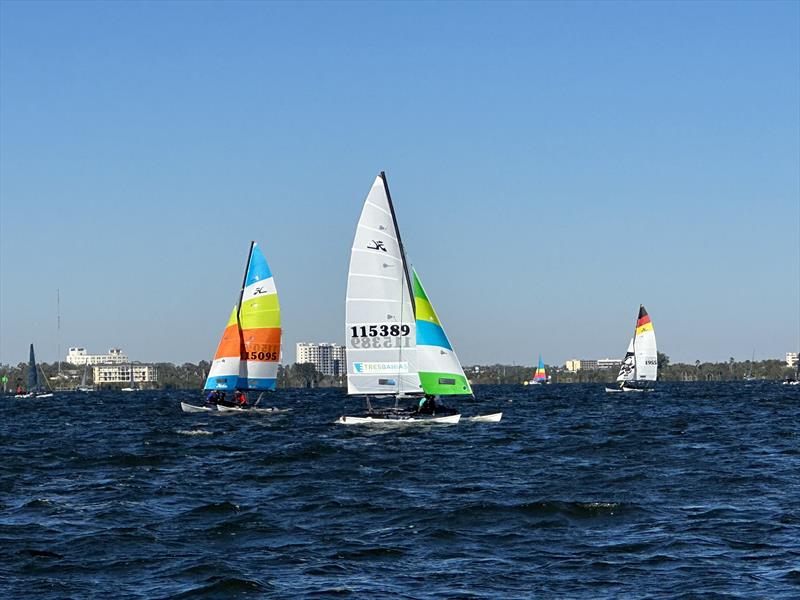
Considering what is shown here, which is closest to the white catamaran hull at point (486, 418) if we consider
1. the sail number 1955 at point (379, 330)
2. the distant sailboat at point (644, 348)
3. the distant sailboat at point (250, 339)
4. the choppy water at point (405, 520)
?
the sail number 1955 at point (379, 330)

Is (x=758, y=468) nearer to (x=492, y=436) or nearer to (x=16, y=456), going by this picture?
(x=492, y=436)

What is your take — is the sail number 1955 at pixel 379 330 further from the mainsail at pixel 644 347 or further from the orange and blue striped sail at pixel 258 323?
the mainsail at pixel 644 347

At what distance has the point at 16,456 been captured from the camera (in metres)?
42.8

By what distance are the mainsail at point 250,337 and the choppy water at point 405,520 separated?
27403 mm

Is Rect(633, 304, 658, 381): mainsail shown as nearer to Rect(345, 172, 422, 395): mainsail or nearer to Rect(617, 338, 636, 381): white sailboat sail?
Rect(617, 338, 636, 381): white sailboat sail

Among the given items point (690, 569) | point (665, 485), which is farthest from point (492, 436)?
point (690, 569)

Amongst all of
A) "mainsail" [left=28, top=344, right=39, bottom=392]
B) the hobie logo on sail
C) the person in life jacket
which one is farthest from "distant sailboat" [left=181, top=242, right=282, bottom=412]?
"mainsail" [left=28, top=344, right=39, bottom=392]

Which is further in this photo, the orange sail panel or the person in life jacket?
the orange sail panel

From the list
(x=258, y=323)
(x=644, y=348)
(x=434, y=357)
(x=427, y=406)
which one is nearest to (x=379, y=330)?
(x=434, y=357)

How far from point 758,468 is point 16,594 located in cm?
2336

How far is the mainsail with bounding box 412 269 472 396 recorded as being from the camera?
50.5 meters

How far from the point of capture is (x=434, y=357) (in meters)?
50.5

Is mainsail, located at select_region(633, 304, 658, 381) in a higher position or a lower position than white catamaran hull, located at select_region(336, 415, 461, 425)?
higher

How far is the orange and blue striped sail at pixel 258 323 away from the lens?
72688 mm
